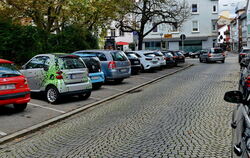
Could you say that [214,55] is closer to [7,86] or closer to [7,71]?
[7,71]

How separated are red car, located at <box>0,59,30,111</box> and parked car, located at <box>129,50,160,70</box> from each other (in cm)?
1483

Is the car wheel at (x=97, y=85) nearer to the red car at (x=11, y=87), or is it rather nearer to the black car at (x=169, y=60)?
the red car at (x=11, y=87)

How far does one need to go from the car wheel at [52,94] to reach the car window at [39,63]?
0.86 metres

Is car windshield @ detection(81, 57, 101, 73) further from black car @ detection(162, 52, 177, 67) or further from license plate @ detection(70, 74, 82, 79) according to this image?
black car @ detection(162, 52, 177, 67)

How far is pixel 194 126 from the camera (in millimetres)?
7348

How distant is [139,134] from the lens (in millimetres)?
→ 6805

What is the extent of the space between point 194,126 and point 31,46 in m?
13.5

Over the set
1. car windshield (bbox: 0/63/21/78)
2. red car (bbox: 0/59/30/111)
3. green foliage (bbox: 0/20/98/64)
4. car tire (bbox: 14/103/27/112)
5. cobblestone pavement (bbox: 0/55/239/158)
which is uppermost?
green foliage (bbox: 0/20/98/64)

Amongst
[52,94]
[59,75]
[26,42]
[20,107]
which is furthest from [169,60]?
[20,107]

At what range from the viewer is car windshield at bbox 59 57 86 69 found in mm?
10964

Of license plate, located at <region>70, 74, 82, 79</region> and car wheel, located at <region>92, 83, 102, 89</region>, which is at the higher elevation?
license plate, located at <region>70, 74, 82, 79</region>

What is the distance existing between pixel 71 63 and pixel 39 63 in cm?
119

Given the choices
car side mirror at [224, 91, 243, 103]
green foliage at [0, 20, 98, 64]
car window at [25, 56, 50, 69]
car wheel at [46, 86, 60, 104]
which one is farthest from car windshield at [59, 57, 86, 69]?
car side mirror at [224, 91, 243, 103]

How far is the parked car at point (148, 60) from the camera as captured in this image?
77.0ft
